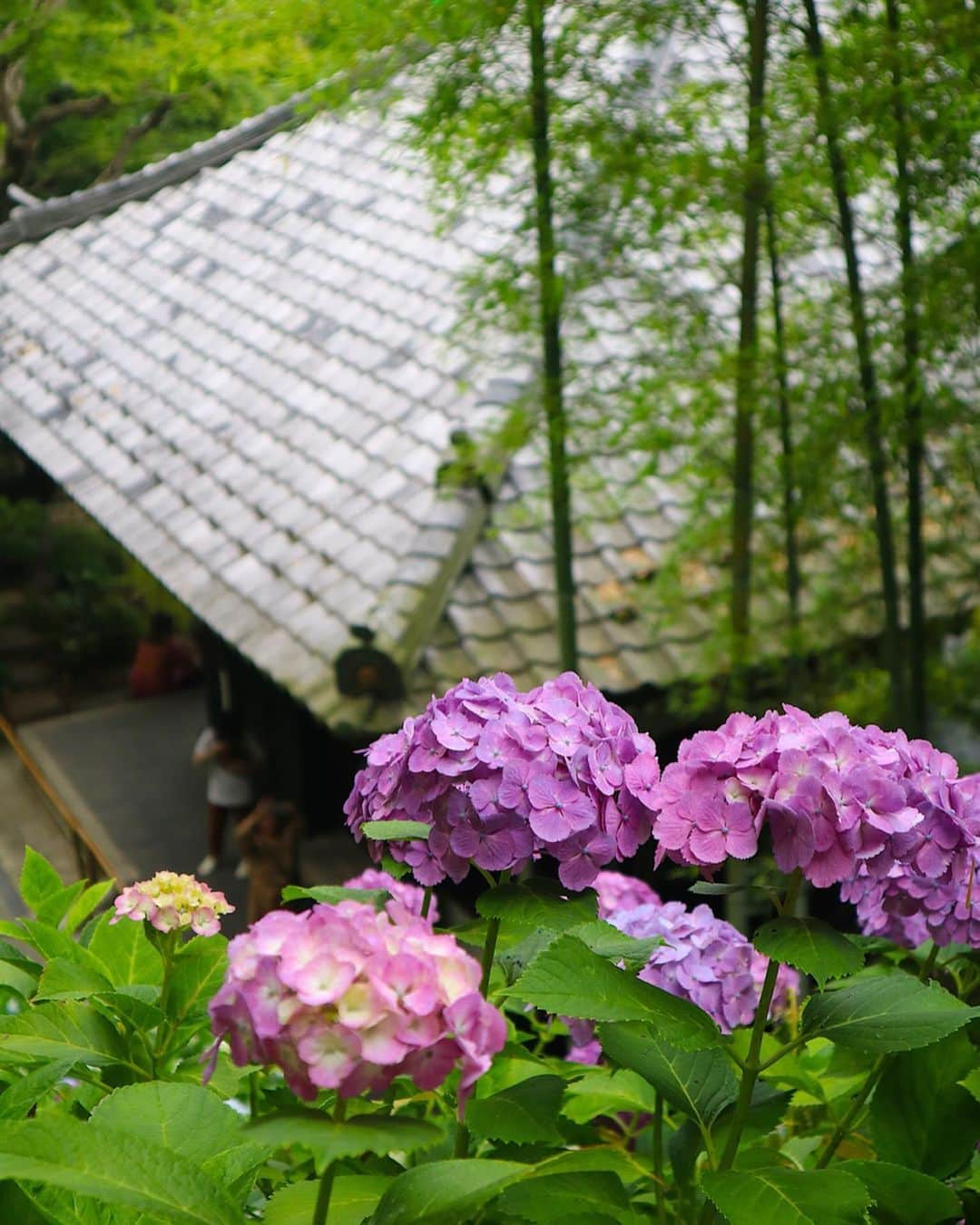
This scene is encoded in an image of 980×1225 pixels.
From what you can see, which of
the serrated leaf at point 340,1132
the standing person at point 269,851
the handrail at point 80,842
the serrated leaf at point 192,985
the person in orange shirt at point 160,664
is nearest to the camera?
the serrated leaf at point 340,1132

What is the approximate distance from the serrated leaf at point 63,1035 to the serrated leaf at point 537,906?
368 millimetres

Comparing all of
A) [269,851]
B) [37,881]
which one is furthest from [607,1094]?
[269,851]

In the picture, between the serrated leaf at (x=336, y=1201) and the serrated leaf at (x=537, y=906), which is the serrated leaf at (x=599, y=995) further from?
the serrated leaf at (x=336, y=1201)

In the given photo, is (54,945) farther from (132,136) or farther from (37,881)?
(132,136)

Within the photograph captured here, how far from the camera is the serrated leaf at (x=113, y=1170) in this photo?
80 centimetres

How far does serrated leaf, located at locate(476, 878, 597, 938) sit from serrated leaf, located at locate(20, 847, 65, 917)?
70cm

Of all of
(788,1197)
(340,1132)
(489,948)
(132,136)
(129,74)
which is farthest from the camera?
(132,136)

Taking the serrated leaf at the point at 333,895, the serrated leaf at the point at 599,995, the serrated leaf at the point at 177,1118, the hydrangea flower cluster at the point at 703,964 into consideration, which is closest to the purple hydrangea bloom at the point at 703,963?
the hydrangea flower cluster at the point at 703,964

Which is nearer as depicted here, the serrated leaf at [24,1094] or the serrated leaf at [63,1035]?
the serrated leaf at [24,1094]

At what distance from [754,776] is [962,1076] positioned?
16.2 inches

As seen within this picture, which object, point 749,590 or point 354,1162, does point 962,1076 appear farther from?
point 749,590

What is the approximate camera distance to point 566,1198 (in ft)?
3.42

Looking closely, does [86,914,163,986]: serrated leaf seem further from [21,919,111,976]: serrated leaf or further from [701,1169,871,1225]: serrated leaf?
[701,1169,871,1225]: serrated leaf

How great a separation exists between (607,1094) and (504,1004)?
152 mm
